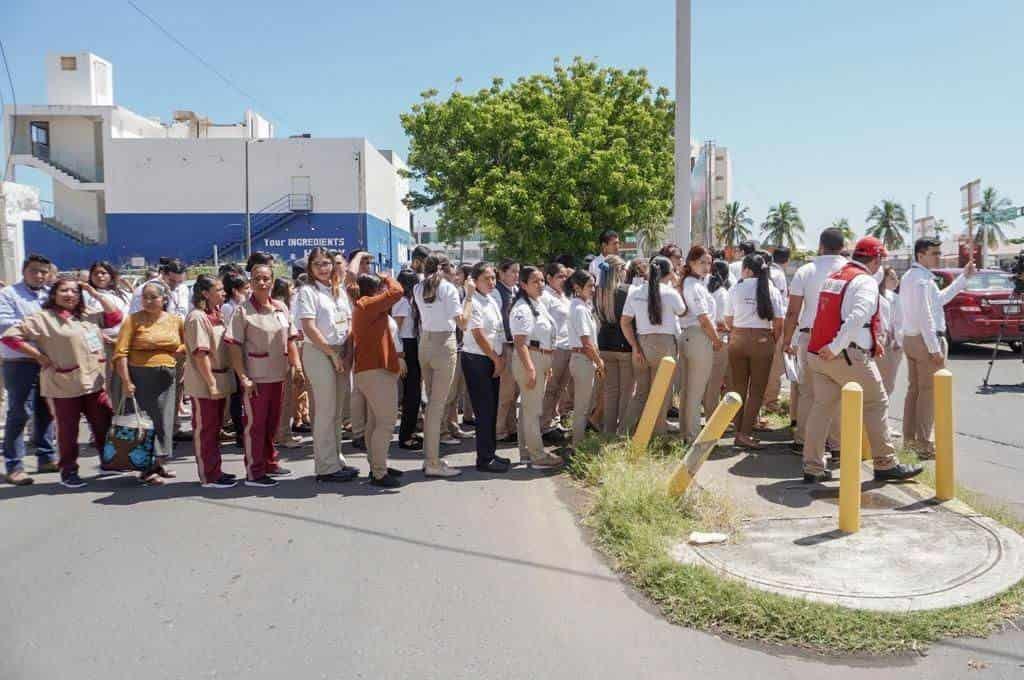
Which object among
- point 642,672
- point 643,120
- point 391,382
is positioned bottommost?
point 642,672

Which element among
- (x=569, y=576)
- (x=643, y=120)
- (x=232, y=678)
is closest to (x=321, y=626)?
(x=232, y=678)

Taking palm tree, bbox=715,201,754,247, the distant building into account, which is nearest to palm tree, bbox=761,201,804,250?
palm tree, bbox=715,201,754,247

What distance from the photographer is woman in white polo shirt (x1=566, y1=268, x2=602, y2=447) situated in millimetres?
7441

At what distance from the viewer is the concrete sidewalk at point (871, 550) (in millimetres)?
4477

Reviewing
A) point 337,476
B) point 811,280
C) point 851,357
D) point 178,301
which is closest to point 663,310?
point 811,280

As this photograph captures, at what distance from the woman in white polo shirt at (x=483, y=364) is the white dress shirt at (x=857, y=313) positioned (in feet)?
9.15

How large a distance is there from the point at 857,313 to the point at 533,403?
281 cm

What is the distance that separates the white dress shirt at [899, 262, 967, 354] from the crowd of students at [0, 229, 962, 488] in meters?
0.02

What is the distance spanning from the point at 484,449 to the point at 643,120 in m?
26.3

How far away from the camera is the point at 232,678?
3.72 m

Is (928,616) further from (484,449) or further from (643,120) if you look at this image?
(643,120)

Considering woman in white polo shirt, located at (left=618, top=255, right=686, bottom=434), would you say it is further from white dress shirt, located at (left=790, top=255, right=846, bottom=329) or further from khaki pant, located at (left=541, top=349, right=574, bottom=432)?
white dress shirt, located at (left=790, top=255, right=846, bottom=329)

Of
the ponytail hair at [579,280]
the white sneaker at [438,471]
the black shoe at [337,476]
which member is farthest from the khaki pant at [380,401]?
the ponytail hair at [579,280]

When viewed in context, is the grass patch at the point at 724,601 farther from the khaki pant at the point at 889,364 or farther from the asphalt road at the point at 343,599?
the khaki pant at the point at 889,364
